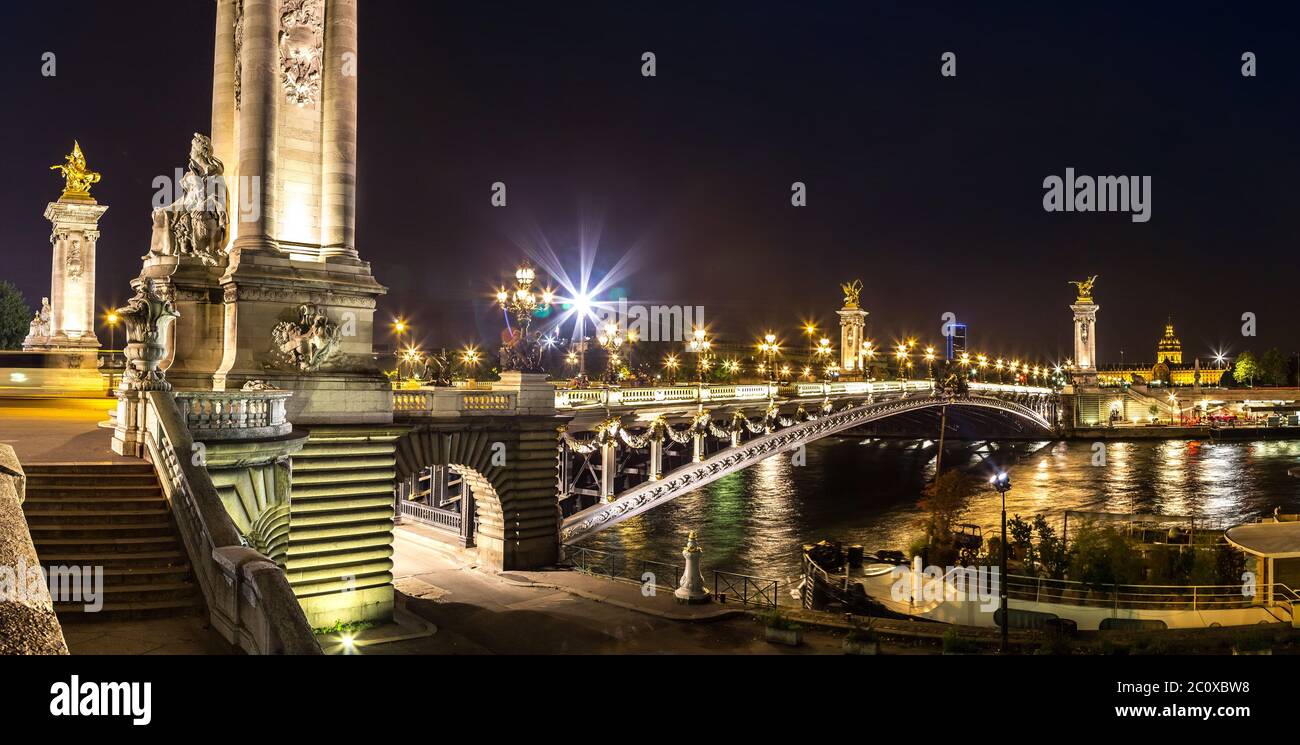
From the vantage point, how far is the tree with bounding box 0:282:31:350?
205ft

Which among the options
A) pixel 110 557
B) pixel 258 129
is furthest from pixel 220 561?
pixel 258 129

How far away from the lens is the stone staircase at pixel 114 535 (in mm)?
10227

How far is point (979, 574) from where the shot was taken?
2750 centimetres

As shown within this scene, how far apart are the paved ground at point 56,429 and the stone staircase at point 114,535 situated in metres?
0.93

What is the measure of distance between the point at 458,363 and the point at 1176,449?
76474 mm

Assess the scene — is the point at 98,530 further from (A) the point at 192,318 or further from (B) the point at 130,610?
(A) the point at 192,318

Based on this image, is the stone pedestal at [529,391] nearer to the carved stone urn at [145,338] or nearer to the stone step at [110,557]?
the carved stone urn at [145,338]

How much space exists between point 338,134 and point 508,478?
34.8 feet

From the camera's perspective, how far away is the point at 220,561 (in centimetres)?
955

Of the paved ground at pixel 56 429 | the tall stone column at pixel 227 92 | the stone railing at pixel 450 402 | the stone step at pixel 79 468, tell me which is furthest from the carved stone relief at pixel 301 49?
the stone step at pixel 79 468

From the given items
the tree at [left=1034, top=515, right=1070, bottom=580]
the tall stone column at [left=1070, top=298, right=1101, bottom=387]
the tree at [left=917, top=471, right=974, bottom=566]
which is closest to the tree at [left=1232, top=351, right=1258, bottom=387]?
the tall stone column at [left=1070, top=298, right=1101, bottom=387]

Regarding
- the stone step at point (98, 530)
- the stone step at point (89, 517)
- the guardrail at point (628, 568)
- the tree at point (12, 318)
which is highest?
the tree at point (12, 318)

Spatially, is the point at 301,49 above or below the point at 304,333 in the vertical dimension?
above
